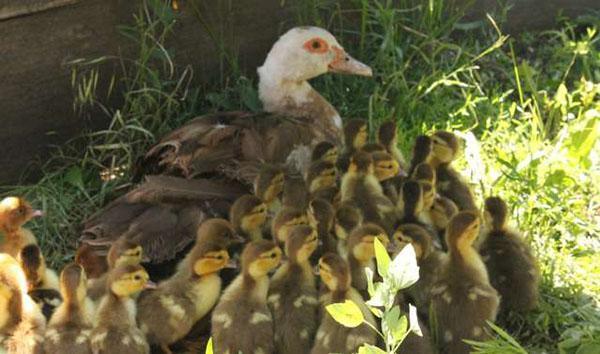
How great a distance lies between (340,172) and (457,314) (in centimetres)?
128

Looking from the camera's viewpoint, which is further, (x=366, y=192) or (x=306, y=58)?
(x=306, y=58)

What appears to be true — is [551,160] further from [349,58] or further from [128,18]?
[128,18]

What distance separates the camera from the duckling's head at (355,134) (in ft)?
19.9

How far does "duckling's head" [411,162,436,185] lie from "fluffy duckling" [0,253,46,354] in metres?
1.82

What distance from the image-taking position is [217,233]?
5.05 meters

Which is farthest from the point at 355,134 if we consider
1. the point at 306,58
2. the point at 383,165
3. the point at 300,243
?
the point at 300,243

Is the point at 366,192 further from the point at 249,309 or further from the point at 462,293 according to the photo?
the point at 249,309

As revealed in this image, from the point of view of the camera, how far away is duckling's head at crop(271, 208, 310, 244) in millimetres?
5156

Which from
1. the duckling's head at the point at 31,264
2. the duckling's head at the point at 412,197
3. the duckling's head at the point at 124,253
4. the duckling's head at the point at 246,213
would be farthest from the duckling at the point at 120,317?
the duckling's head at the point at 412,197

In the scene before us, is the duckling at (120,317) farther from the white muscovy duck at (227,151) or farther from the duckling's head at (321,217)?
the duckling's head at (321,217)

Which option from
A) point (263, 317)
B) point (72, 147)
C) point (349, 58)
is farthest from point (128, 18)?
point (263, 317)

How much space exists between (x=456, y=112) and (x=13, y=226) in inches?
103

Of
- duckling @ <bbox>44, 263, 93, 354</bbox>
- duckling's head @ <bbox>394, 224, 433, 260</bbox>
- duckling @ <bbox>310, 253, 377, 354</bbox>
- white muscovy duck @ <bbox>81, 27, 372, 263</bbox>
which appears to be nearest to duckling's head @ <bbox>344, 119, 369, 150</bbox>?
white muscovy duck @ <bbox>81, 27, 372, 263</bbox>

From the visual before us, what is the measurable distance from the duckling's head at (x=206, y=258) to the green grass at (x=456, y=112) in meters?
1.08
